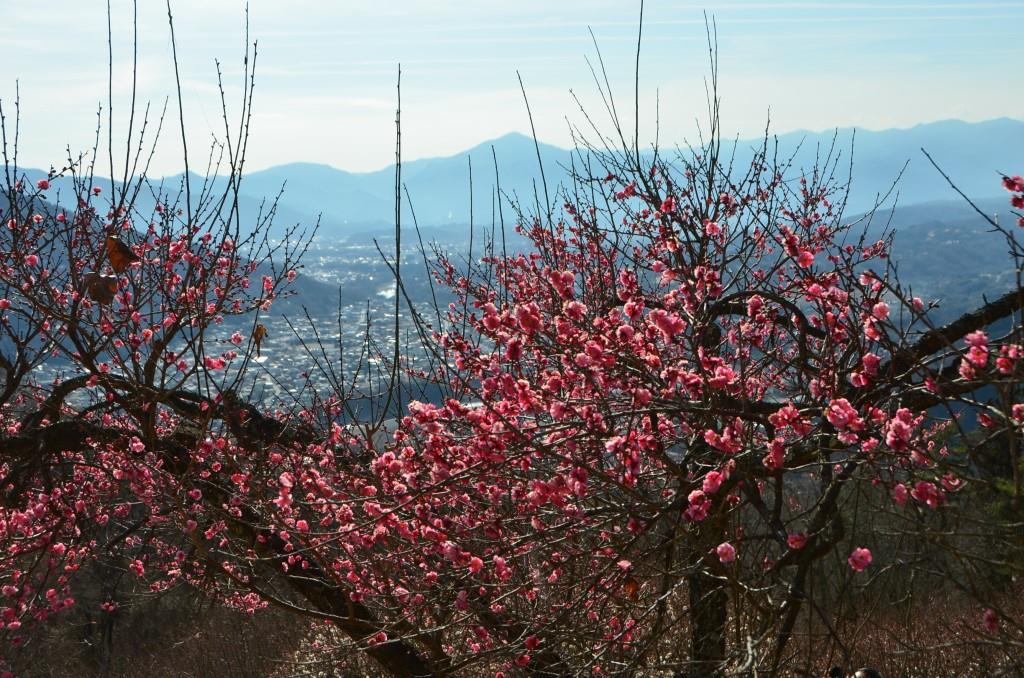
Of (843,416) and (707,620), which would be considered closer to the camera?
(843,416)

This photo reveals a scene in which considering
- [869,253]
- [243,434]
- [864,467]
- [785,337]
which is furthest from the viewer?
[785,337]

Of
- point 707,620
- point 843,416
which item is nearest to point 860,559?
point 843,416

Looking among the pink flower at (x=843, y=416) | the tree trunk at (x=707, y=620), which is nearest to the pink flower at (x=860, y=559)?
the pink flower at (x=843, y=416)

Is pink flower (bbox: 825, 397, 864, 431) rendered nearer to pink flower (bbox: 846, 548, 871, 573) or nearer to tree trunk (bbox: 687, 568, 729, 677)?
pink flower (bbox: 846, 548, 871, 573)

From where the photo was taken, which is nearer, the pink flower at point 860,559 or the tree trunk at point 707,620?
the pink flower at point 860,559

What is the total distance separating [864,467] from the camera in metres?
4.21

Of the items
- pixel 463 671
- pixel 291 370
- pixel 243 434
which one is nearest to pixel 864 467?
pixel 463 671

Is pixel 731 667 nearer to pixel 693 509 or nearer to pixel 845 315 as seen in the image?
pixel 693 509

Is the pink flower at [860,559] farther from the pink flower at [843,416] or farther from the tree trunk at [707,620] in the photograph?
the tree trunk at [707,620]

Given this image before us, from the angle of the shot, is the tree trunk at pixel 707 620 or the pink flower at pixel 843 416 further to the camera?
the tree trunk at pixel 707 620

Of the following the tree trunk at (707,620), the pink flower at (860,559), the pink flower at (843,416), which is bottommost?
the tree trunk at (707,620)

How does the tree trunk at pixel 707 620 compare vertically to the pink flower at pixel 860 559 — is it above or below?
below

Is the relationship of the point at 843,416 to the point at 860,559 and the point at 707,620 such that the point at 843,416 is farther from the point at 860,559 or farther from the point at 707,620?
the point at 707,620

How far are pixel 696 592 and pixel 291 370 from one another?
12039cm
